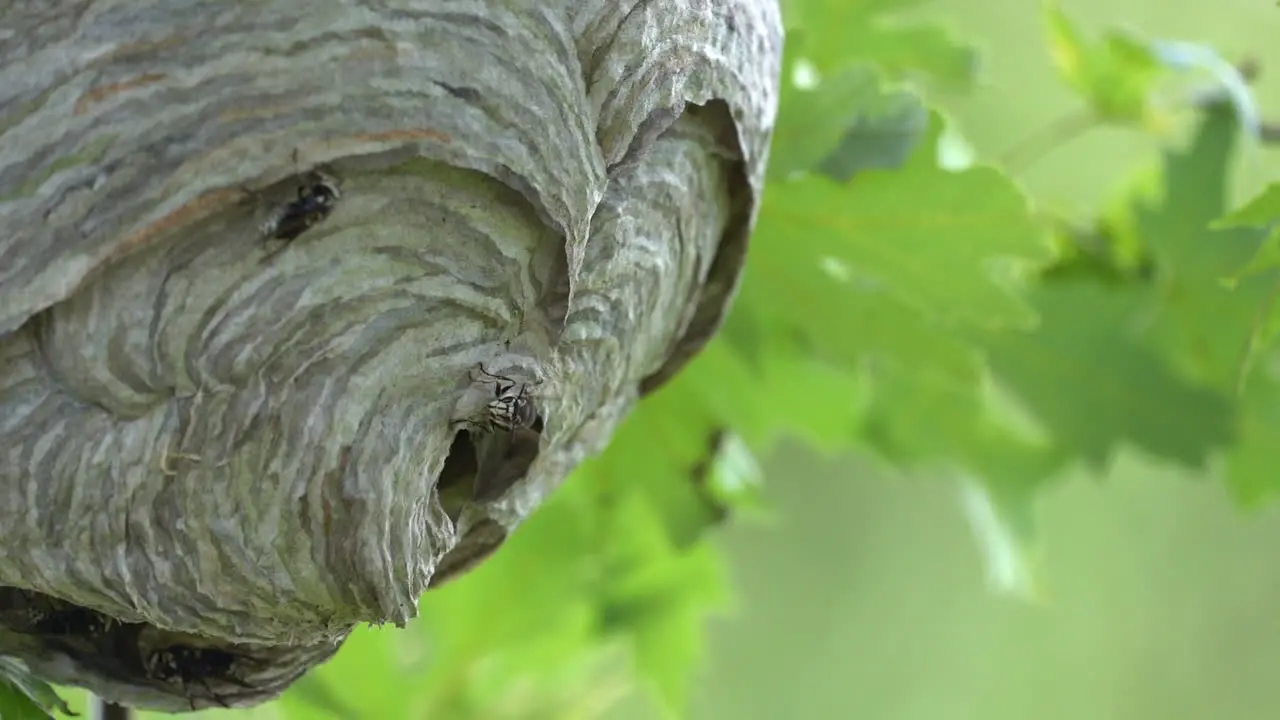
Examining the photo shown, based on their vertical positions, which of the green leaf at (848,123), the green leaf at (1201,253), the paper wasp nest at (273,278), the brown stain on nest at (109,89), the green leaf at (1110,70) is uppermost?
the brown stain on nest at (109,89)

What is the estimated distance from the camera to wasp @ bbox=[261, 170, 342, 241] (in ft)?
1.61

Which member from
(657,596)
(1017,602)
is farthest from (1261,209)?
(1017,602)

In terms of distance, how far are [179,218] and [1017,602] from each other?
2.45m

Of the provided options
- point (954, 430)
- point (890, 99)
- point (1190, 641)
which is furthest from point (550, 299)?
point (1190, 641)

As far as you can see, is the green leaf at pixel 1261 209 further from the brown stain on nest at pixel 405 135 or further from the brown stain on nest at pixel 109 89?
the brown stain on nest at pixel 109 89

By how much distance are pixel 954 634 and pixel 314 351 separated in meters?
2.43

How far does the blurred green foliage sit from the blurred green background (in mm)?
1018

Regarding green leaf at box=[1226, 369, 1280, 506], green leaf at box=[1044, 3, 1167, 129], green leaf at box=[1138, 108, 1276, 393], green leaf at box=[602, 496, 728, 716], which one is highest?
green leaf at box=[1044, 3, 1167, 129]

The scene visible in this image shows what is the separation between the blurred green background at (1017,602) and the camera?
2414mm

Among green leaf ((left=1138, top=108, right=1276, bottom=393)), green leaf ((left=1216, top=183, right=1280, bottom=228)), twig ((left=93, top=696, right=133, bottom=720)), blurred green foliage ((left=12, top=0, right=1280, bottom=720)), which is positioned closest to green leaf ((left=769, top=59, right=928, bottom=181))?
blurred green foliage ((left=12, top=0, right=1280, bottom=720))

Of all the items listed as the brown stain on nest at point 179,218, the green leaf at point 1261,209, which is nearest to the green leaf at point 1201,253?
the green leaf at point 1261,209

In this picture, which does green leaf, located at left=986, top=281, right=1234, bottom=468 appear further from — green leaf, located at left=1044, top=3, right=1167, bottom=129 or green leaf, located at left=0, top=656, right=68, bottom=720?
green leaf, located at left=0, top=656, right=68, bottom=720

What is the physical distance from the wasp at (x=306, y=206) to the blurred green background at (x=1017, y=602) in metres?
1.88

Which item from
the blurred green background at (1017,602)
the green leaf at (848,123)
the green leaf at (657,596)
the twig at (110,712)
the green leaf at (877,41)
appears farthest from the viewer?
the blurred green background at (1017,602)
